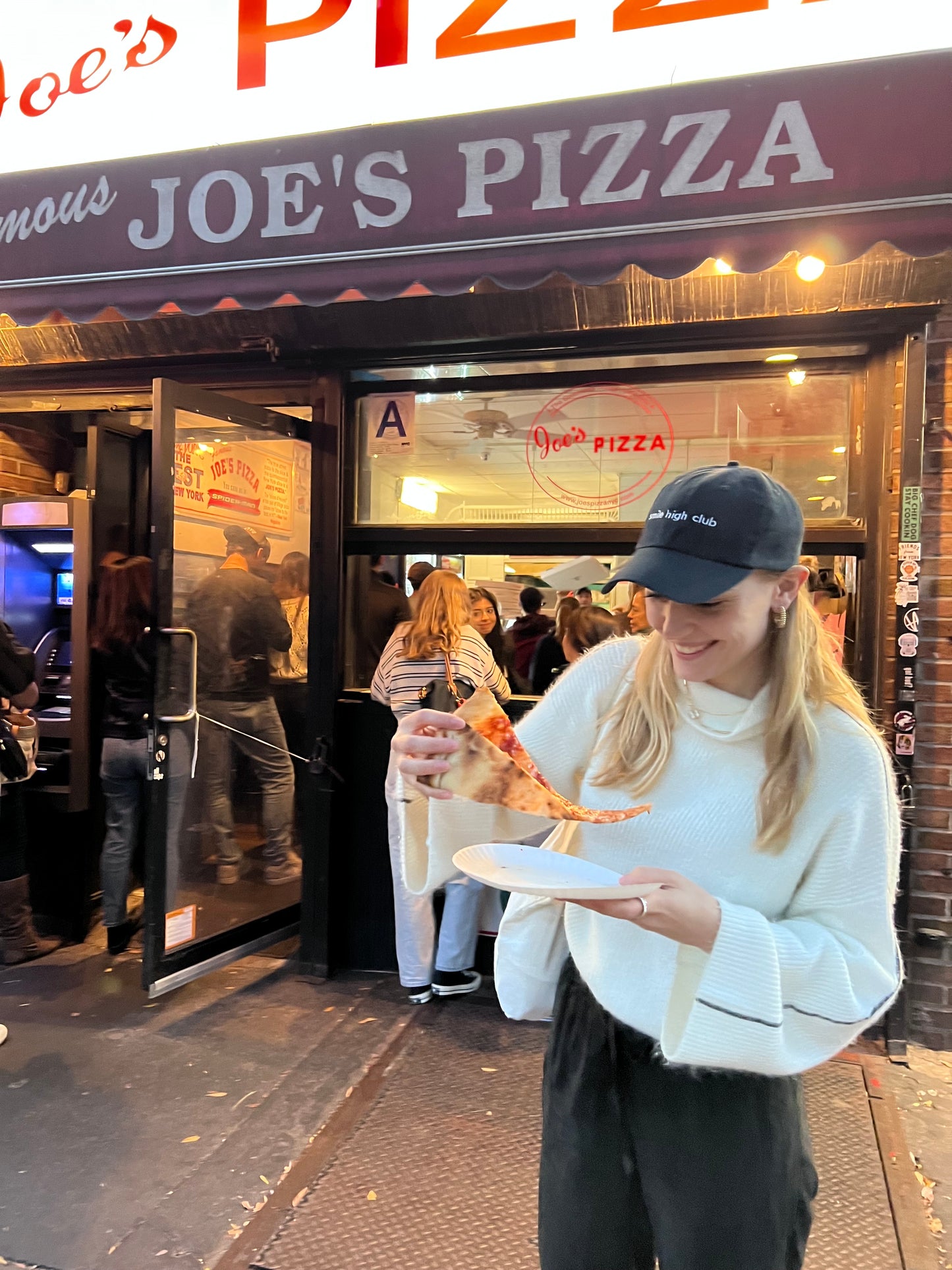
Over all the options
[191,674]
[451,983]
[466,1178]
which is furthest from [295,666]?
[466,1178]

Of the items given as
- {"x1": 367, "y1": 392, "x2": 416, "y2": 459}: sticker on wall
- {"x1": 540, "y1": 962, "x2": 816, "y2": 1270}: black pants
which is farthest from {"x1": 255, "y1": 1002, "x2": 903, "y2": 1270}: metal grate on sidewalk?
{"x1": 367, "y1": 392, "x2": 416, "y2": 459}: sticker on wall

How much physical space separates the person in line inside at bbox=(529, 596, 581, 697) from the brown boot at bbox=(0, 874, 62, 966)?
289 centimetres

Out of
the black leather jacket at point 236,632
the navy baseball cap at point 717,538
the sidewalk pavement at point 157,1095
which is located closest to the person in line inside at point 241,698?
the black leather jacket at point 236,632

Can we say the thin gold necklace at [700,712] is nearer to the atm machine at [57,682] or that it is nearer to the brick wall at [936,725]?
the brick wall at [936,725]

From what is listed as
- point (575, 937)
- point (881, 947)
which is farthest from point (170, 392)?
point (881, 947)

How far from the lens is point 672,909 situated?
3.55ft

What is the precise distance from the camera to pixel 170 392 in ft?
12.0

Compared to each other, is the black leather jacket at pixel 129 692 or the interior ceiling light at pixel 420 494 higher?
the interior ceiling light at pixel 420 494

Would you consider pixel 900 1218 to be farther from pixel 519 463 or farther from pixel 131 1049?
pixel 519 463

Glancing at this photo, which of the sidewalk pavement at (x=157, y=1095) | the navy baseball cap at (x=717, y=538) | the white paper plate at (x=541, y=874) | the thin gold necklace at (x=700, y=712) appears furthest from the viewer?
the sidewalk pavement at (x=157, y=1095)

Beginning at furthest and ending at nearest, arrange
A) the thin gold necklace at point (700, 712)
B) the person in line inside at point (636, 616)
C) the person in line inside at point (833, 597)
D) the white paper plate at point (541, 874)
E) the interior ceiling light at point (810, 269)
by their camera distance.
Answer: the person in line inside at point (636, 616) < the person in line inside at point (833, 597) < the interior ceiling light at point (810, 269) < the thin gold necklace at point (700, 712) < the white paper plate at point (541, 874)

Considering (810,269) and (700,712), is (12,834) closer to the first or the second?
(700,712)

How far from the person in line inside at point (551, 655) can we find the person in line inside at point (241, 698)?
132cm

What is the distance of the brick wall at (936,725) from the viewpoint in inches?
131
